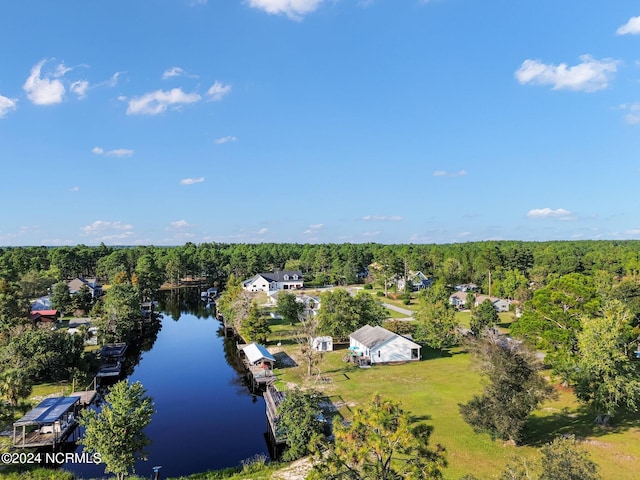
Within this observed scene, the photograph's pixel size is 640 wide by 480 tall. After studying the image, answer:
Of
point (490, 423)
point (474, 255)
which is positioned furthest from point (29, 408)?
point (474, 255)

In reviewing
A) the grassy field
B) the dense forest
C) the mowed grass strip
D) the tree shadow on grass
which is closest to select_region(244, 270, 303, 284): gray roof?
the dense forest

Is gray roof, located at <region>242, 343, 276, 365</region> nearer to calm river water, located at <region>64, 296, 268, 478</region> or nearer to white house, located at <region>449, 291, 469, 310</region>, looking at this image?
calm river water, located at <region>64, 296, 268, 478</region>

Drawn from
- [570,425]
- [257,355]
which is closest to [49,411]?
[257,355]

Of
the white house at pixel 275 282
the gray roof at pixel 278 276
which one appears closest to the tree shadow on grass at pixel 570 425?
the white house at pixel 275 282

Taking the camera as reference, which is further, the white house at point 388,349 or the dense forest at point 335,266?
the dense forest at point 335,266

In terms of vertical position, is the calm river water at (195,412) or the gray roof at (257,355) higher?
the gray roof at (257,355)

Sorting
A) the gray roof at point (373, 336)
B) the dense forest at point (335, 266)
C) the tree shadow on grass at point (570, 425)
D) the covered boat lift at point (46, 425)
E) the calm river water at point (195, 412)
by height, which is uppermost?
the dense forest at point (335, 266)

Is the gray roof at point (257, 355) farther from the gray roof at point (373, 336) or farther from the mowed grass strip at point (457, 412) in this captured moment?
the gray roof at point (373, 336)

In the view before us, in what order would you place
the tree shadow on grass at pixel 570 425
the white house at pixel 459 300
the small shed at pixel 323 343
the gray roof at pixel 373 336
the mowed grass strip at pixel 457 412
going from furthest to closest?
the white house at pixel 459 300 < the small shed at pixel 323 343 < the gray roof at pixel 373 336 < the tree shadow on grass at pixel 570 425 < the mowed grass strip at pixel 457 412
